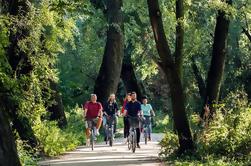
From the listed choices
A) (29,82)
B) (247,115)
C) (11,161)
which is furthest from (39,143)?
(11,161)

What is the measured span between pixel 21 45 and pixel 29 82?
1195mm

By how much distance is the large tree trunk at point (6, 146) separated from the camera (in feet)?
28.3

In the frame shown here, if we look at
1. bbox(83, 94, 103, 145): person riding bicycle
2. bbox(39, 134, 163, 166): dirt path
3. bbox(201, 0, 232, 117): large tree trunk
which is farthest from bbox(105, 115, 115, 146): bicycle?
bbox(201, 0, 232, 117): large tree trunk

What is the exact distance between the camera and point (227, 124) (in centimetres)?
1644

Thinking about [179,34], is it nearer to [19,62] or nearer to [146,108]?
[19,62]

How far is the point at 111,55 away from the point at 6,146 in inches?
812

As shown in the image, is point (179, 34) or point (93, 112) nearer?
point (179, 34)

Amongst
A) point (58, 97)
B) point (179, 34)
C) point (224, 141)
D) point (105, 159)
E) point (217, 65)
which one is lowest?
point (105, 159)

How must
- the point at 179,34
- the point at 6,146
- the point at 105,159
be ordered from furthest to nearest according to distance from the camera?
the point at 179,34, the point at 105,159, the point at 6,146

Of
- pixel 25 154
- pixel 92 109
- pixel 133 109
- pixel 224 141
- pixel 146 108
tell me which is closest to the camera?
pixel 25 154

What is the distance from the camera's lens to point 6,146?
870 centimetres

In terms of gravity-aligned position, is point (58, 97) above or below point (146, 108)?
above

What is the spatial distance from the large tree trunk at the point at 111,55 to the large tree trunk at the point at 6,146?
66.4 feet

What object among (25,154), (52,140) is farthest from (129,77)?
(25,154)
